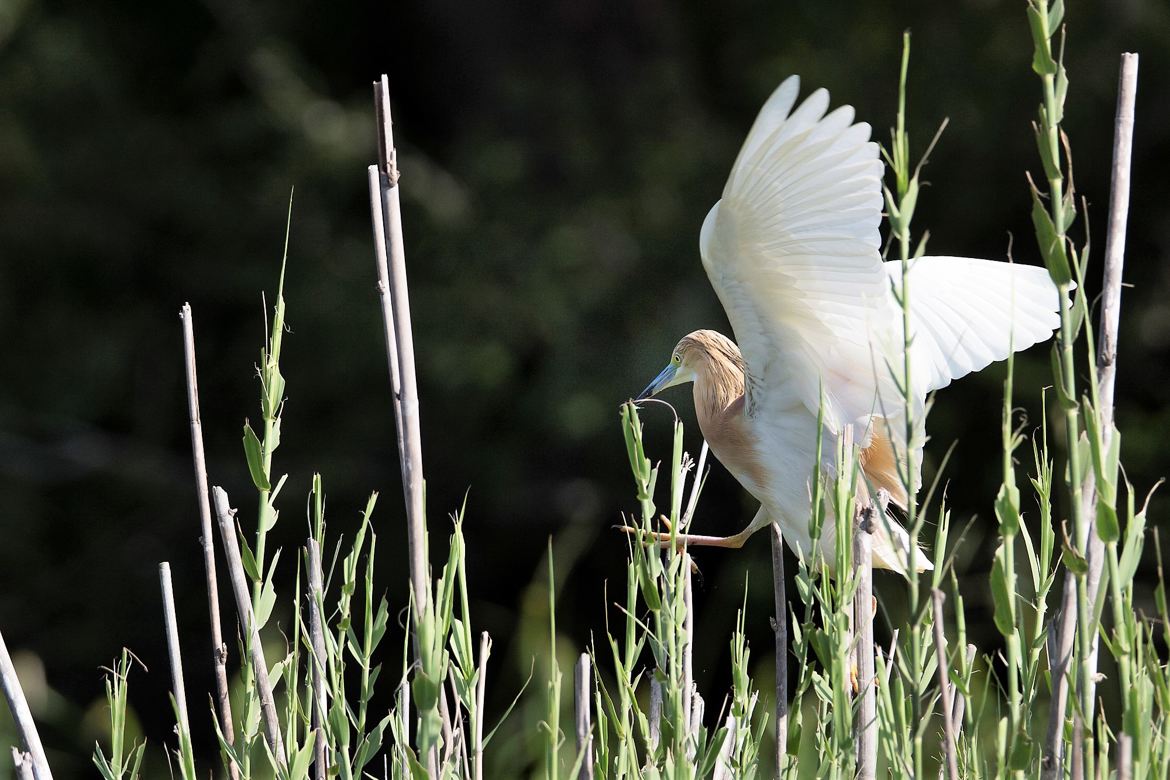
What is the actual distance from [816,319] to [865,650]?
28 cm

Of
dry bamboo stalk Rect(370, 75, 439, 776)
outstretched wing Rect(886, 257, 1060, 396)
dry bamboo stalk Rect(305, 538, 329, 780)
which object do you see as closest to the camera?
dry bamboo stalk Rect(370, 75, 439, 776)

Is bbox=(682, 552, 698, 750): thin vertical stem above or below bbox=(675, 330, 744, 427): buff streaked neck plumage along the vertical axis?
below

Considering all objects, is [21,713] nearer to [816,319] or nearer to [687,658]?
[687,658]

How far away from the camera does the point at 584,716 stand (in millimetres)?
754

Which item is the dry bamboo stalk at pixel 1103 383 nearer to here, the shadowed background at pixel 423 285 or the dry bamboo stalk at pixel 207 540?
the dry bamboo stalk at pixel 207 540

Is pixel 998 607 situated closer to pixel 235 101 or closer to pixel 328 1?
pixel 235 101

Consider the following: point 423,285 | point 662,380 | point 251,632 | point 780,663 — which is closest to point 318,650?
point 251,632

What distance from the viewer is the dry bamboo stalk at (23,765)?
2.56 feet

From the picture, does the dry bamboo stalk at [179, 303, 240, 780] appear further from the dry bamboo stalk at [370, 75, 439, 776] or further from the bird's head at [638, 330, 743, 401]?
the bird's head at [638, 330, 743, 401]

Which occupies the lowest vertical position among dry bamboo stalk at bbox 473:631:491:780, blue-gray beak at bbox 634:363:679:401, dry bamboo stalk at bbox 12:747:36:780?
dry bamboo stalk at bbox 12:747:36:780

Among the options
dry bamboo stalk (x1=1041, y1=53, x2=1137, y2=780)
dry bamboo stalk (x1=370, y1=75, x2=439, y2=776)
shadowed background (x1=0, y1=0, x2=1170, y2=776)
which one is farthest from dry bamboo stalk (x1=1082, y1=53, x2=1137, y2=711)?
shadowed background (x1=0, y1=0, x2=1170, y2=776)

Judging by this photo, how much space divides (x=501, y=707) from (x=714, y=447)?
2.02 meters

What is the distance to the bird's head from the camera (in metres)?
1.27

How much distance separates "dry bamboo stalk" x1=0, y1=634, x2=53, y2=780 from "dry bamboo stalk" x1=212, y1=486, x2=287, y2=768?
0.13m
